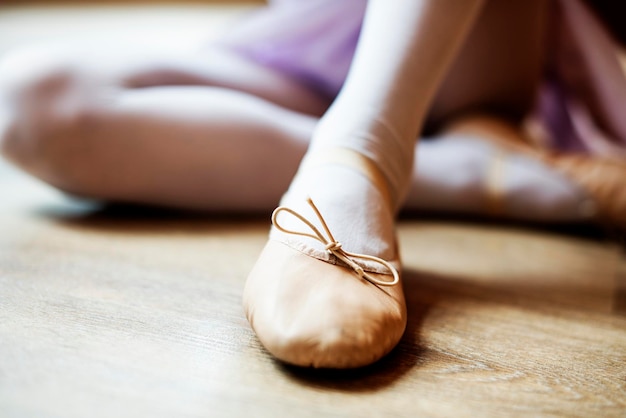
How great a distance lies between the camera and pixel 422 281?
62cm

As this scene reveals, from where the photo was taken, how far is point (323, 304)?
1.32ft

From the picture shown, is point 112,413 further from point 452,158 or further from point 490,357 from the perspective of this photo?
point 452,158

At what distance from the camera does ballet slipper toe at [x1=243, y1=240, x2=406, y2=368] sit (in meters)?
0.38

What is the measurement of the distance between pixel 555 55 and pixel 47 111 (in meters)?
0.73

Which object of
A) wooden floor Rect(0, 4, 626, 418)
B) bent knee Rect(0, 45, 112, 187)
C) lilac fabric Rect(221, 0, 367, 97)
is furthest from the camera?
lilac fabric Rect(221, 0, 367, 97)

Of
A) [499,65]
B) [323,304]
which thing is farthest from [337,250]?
[499,65]

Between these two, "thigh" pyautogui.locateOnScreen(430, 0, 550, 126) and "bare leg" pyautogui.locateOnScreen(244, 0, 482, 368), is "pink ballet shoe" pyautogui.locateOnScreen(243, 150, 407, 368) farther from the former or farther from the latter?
"thigh" pyautogui.locateOnScreen(430, 0, 550, 126)

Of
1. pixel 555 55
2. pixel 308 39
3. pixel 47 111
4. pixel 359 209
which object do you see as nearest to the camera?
pixel 359 209

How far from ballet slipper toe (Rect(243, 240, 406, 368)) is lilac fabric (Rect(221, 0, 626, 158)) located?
0.43 m

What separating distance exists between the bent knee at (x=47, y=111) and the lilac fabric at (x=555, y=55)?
25 centimetres

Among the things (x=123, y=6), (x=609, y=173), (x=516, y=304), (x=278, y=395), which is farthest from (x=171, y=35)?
(x=278, y=395)

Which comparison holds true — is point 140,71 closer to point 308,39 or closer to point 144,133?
point 144,133

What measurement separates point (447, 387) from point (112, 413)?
21 centimetres

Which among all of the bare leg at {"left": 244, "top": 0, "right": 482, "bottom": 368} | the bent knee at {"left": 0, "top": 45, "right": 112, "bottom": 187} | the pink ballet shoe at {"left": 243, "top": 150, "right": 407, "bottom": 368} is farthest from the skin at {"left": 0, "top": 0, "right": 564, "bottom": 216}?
the pink ballet shoe at {"left": 243, "top": 150, "right": 407, "bottom": 368}
